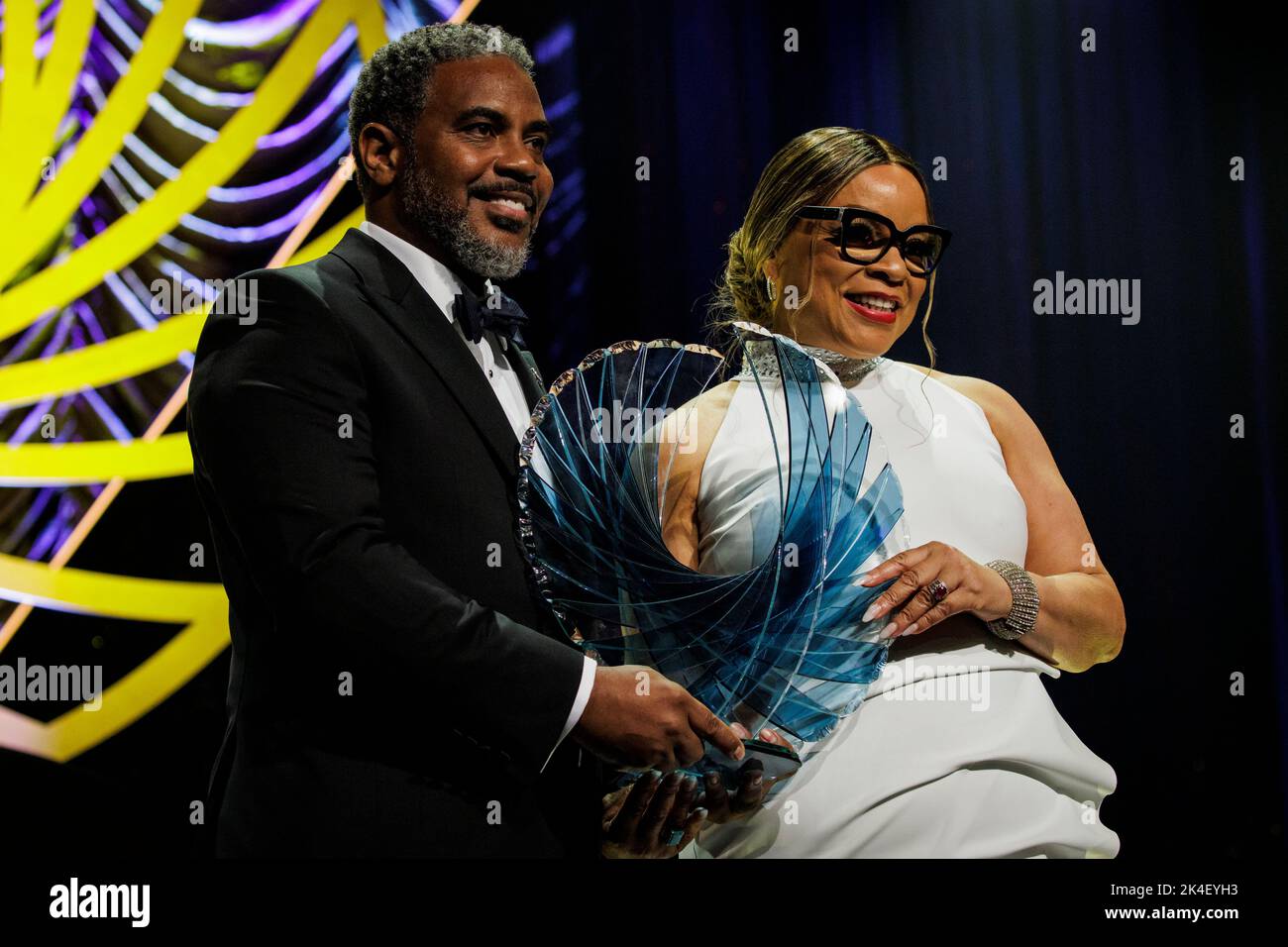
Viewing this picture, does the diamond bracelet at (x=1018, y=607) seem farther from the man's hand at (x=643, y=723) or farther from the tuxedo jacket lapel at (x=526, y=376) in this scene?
the tuxedo jacket lapel at (x=526, y=376)

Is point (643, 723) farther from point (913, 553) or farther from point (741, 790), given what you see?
point (913, 553)

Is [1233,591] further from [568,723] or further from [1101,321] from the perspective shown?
[568,723]

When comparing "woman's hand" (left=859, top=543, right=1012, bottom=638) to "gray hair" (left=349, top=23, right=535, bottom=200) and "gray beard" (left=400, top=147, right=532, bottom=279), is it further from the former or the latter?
"gray hair" (left=349, top=23, right=535, bottom=200)

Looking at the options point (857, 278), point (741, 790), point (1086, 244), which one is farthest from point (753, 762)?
point (1086, 244)

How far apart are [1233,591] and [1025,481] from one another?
2.34 ft

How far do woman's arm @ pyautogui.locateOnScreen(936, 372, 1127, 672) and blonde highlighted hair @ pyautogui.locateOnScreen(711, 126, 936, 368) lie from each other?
0.61ft

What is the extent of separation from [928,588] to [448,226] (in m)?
0.95

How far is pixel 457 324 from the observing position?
1955 millimetres

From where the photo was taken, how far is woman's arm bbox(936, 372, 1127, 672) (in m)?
2.13

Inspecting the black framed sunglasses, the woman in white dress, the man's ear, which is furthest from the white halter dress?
the man's ear

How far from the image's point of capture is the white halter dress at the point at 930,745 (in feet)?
6.46

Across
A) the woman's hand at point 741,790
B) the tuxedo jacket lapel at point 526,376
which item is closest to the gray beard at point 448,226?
the tuxedo jacket lapel at point 526,376

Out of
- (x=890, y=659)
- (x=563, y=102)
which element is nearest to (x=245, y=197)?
(x=563, y=102)

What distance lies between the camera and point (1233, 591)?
105 inches
